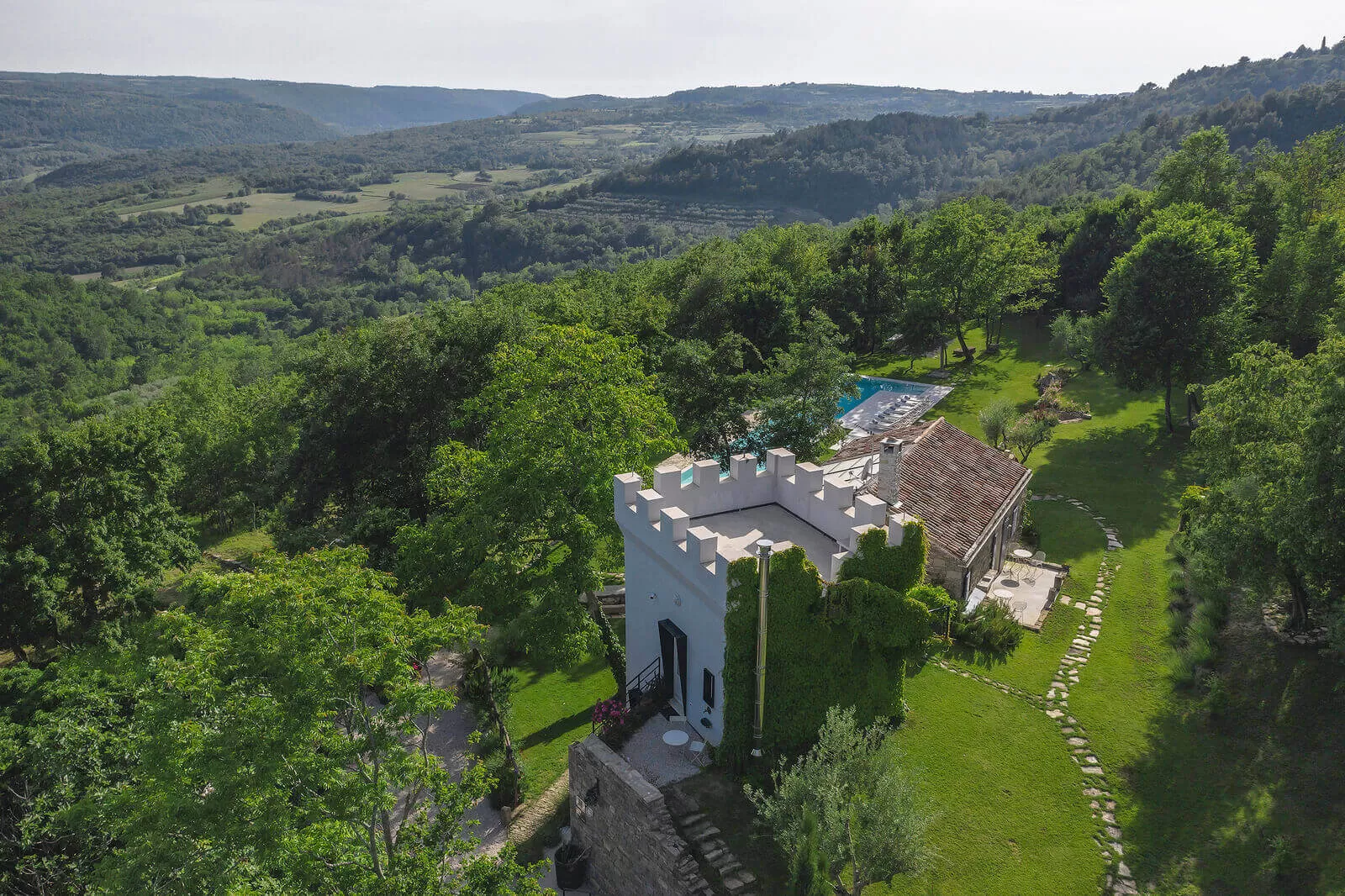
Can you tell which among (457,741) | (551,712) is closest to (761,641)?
(551,712)

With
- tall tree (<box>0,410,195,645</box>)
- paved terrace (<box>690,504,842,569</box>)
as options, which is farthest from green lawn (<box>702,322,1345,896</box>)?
tall tree (<box>0,410,195,645</box>)

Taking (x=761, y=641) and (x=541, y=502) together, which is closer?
(x=761, y=641)

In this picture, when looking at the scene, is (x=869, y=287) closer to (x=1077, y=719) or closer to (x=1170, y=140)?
(x=1077, y=719)

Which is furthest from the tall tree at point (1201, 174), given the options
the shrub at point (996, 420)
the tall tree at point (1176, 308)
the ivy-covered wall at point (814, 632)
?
the ivy-covered wall at point (814, 632)

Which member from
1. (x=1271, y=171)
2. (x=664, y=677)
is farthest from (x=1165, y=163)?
(x=664, y=677)

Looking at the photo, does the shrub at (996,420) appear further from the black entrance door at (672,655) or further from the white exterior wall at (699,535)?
the black entrance door at (672,655)

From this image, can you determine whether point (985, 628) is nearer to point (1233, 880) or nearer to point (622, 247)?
point (1233, 880)
